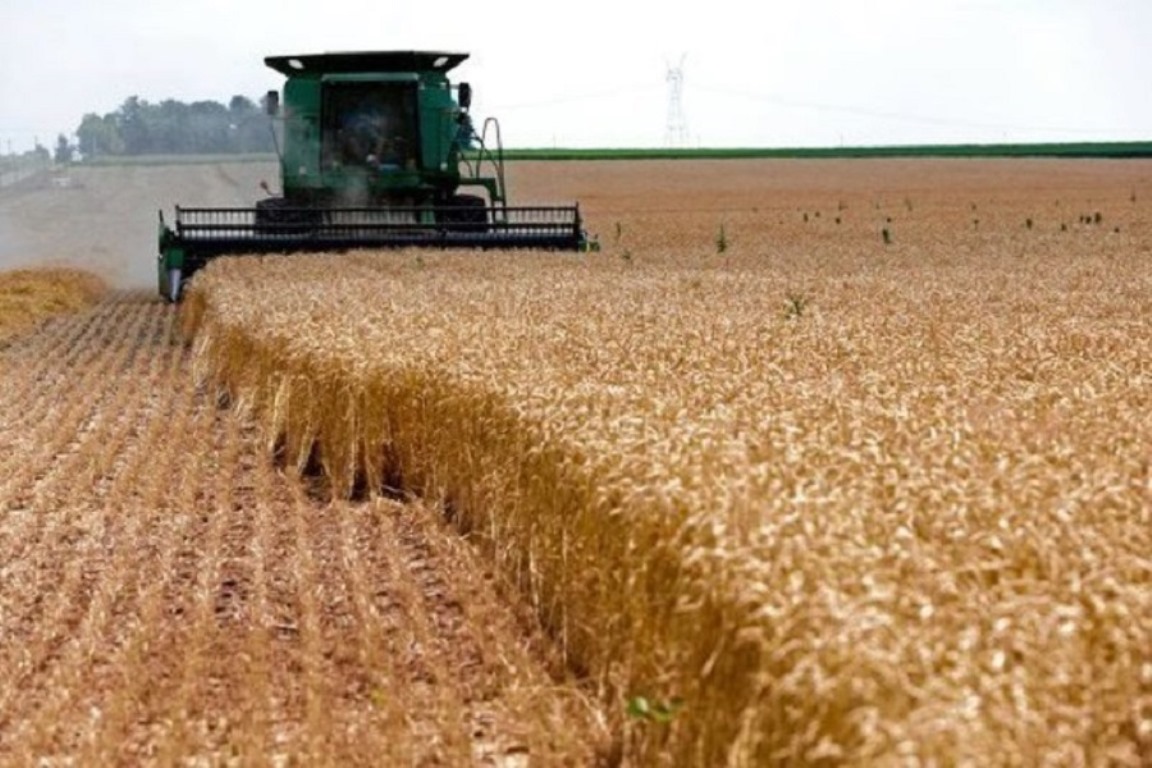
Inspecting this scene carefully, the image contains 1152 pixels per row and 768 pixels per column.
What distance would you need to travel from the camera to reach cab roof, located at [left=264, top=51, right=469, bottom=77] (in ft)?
78.7

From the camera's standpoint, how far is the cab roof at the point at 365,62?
23984mm

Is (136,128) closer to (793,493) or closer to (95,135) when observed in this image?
(95,135)

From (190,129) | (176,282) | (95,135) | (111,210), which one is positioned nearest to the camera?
(176,282)

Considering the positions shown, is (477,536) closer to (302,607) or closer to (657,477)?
(302,607)

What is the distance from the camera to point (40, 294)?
26.8m

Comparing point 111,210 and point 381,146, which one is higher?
point 381,146

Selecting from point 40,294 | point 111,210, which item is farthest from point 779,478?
point 111,210

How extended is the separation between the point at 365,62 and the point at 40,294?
626 cm

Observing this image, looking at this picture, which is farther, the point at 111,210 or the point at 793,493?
the point at 111,210

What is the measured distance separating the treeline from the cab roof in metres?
0.88

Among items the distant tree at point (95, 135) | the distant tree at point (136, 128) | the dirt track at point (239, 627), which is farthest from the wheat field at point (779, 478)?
the distant tree at point (95, 135)

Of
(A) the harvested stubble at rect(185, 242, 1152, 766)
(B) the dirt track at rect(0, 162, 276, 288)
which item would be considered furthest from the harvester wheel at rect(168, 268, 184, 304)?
(B) the dirt track at rect(0, 162, 276, 288)

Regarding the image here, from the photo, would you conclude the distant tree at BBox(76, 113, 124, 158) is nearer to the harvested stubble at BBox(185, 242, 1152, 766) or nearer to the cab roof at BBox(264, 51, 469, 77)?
the cab roof at BBox(264, 51, 469, 77)

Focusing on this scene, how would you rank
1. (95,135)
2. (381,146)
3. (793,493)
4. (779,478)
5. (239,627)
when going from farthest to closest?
(95,135) → (381,146) → (239,627) → (779,478) → (793,493)
